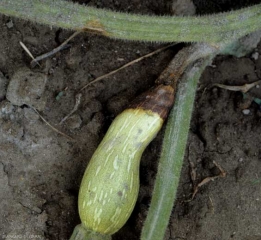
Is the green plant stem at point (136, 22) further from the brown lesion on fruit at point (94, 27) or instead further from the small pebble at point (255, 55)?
the small pebble at point (255, 55)

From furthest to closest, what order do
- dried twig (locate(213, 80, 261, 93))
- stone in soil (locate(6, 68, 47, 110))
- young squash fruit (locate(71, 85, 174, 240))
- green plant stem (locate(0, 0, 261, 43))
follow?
dried twig (locate(213, 80, 261, 93))
stone in soil (locate(6, 68, 47, 110))
young squash fruit (locate(71, 85, 174, 240))
green plant stem (locate(0, 0, 261, 43))

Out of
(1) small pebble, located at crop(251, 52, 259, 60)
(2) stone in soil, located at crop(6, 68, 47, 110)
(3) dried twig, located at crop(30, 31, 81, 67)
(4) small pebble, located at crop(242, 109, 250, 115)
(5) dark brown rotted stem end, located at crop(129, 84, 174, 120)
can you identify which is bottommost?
(4) small pebble, located at crop(242, 109, 250, 115)

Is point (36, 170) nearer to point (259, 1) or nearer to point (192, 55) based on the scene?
point (192, 55)

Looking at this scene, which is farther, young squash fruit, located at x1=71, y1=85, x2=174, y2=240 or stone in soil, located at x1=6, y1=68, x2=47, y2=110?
stone in soil, located at x1=6, y1=68, x2=47, y2=110

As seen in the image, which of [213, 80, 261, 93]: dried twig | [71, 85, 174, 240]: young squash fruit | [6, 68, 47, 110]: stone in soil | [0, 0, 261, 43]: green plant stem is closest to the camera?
[0, 0, 261, 43]: green plant stem

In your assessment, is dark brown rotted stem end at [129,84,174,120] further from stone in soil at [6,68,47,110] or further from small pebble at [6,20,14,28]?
small pebble at [6,20,14,28]

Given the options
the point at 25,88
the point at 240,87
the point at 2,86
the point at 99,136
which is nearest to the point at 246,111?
the point at 240,87

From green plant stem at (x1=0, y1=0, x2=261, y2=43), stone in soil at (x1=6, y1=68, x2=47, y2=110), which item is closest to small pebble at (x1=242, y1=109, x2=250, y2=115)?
green plant stem at (x1=0, y1=0, x2=261, y2=43)

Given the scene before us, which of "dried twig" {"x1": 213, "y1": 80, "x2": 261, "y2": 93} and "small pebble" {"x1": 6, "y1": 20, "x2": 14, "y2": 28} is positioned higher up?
"small pebble" {"x1": 6, "y1": 20, "x2": 14, "y2": 28}
